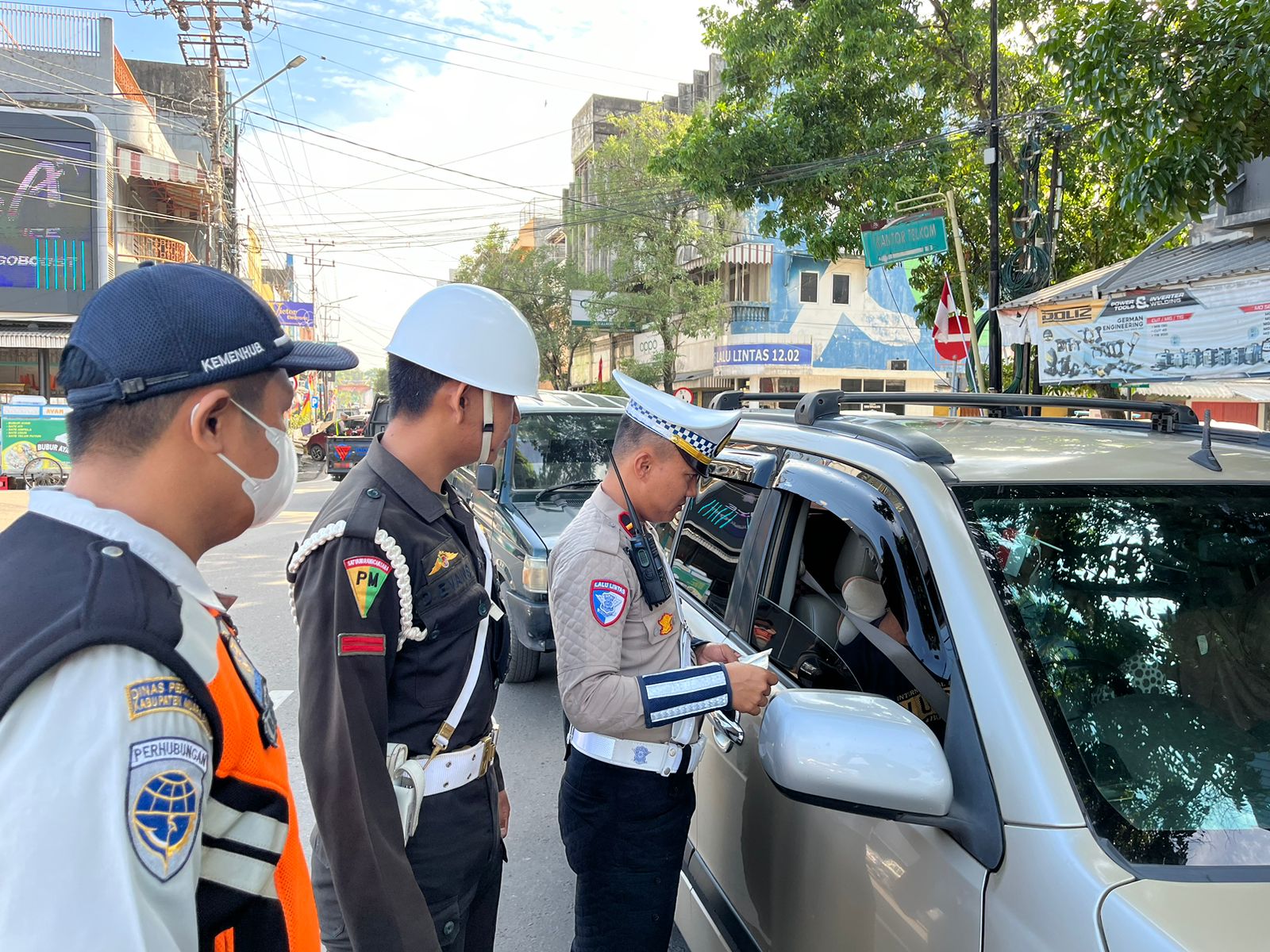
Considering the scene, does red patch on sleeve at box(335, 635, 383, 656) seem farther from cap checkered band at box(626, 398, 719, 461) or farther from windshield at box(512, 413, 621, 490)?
windshield at box(512, 413, 621, 490)

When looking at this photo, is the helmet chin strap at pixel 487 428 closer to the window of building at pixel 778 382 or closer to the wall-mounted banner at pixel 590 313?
the wall-mounted banner at pixel 590 313

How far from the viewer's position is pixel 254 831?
95cm

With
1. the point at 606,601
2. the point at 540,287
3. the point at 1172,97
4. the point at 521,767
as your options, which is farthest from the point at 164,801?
the point at 540,287

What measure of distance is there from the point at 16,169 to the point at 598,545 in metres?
28.0

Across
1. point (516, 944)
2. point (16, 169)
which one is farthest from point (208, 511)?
point (16, 169)

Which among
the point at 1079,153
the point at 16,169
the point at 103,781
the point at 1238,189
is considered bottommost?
the point at 103,781

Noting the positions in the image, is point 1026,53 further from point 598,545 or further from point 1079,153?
point 598,545

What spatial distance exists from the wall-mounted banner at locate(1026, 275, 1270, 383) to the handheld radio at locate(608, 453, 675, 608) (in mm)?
5591

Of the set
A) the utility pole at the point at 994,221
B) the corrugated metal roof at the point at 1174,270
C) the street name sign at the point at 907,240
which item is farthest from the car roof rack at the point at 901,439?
Result: the utility pole at the point at 994,221

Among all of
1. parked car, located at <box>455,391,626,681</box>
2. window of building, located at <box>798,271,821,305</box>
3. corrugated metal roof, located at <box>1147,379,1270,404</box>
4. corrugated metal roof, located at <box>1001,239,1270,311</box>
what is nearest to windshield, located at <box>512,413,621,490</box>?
parked car, located at <box>455,391,626,681</box>

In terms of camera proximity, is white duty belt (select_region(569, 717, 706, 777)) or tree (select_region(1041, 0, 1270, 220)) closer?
white duty belt (select_region(569, 717, 706, 777))

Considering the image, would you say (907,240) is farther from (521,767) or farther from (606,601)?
(606,601)

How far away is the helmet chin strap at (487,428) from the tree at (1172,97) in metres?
4.58

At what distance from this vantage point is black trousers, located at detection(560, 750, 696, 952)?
6.96 ft
